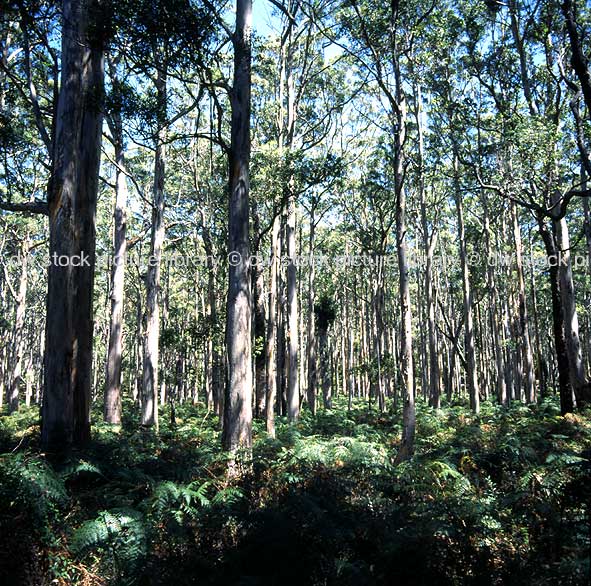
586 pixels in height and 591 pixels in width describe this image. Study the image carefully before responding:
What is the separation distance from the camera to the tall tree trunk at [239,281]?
7.65 m

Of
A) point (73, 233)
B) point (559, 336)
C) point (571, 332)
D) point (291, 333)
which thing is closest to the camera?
point (73, 233)

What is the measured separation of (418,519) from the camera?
4527 millimetres

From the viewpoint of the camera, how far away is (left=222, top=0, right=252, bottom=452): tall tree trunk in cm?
765

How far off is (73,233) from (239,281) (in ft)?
8.63

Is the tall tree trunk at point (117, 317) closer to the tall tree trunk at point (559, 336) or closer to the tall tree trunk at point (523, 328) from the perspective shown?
the tall tree trunk at point (559, 336)

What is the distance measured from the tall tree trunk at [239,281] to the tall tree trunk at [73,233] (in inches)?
91.0

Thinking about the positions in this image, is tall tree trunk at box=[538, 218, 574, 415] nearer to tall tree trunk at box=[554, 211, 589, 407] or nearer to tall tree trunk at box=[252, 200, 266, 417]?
tall tree trunk at box=[554, 211, 589, 407]

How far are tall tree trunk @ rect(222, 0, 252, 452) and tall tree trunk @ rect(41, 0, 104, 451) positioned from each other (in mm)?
2312

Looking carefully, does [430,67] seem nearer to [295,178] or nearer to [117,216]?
[295,178]

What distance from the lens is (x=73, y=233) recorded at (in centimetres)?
740

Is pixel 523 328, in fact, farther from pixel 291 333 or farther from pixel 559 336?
pixel 291 333

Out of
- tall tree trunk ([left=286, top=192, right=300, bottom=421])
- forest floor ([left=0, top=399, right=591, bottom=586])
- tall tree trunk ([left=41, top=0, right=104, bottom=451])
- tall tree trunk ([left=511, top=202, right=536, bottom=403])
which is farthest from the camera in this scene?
tall tree trunk ([left=511, top=202, right=536, bottom=403])

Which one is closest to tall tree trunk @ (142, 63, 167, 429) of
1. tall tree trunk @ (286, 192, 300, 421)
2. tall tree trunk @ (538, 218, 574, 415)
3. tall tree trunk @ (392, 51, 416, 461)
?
tall tree trunk @ (286, 192, 300, 421)

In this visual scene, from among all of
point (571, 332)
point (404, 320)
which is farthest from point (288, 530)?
point (571, 332)
